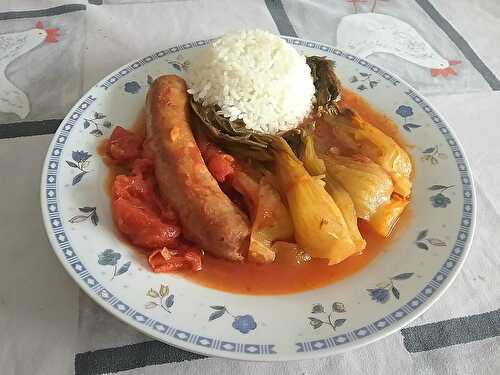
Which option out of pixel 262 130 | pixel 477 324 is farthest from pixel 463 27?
pixel 477 324

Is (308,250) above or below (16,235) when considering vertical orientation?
above

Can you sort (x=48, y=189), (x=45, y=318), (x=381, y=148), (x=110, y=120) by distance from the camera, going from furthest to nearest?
(x=110, y=120), (x=381, y=148), (x=48, y=189), (x=45, y=318)

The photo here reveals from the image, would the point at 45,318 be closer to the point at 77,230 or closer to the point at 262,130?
the point at 77,230

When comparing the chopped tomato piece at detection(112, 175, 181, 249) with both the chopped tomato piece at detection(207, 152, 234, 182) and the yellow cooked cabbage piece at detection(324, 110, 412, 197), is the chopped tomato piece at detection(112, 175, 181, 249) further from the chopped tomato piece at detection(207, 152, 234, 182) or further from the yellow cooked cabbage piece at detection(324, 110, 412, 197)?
the yellow cooked cabbage piece at detection(324, 110, 412, 197)

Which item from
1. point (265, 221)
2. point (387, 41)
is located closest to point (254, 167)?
point (265, 221)

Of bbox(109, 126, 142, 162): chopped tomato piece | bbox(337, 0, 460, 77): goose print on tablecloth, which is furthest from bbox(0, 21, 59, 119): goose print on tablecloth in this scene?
bbox(337, 0, 460, 77): goose print on tablecloth

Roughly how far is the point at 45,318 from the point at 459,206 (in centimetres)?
140

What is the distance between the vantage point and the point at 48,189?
1780mm

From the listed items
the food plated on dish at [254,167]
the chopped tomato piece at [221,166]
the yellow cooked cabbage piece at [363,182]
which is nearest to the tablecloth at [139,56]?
the food plated on dish at [254,167]

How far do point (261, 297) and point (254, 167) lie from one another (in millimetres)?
552

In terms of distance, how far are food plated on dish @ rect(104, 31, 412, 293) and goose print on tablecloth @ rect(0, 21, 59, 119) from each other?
23.7 inches

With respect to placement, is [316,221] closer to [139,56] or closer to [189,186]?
[189,186]

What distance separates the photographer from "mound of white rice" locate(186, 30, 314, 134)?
84.3 inches

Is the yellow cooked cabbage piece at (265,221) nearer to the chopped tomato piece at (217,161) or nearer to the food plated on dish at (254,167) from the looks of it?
the food plated on dish at (254,167)
